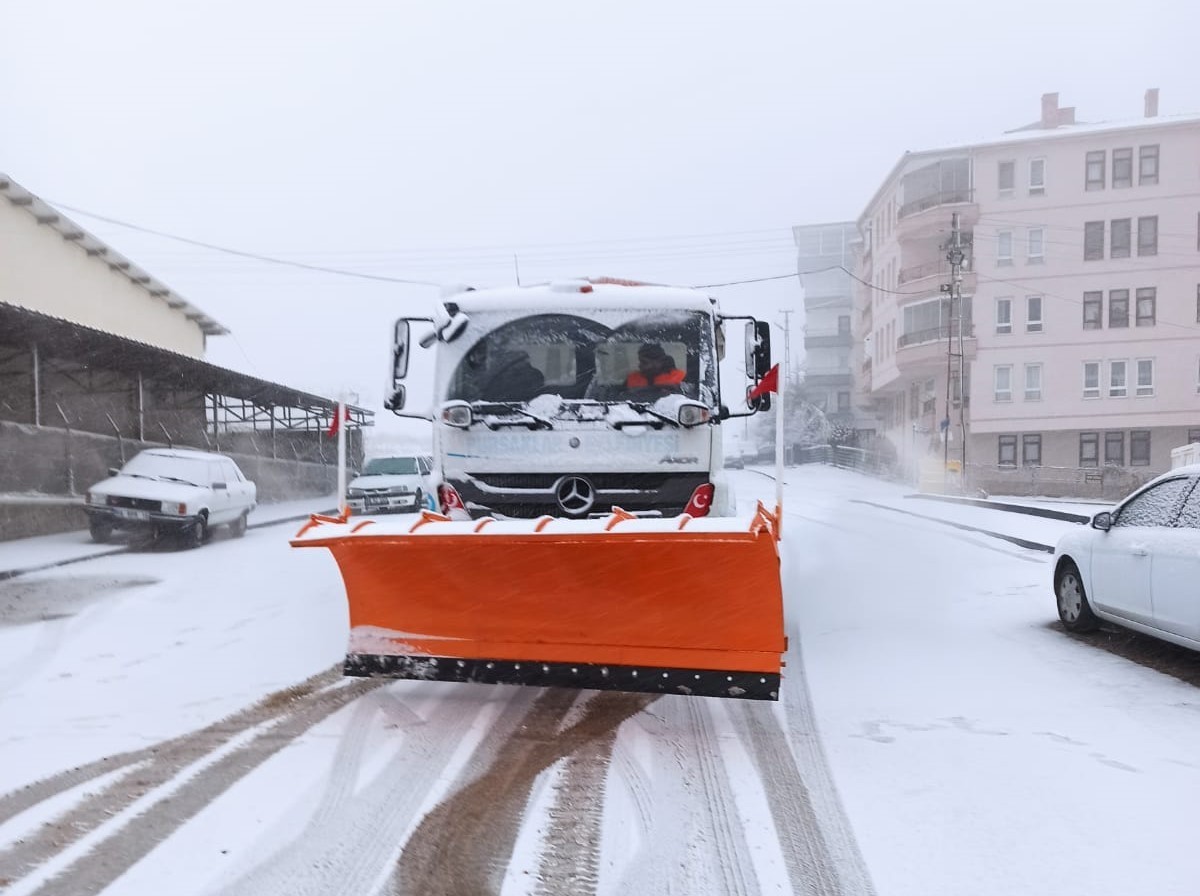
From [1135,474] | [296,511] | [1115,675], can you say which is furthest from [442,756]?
[1135,474]

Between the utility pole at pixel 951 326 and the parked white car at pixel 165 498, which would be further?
the utility pole at pixel 951 326

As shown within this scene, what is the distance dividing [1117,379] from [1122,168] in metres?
9.15

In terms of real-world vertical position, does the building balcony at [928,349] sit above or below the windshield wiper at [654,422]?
above

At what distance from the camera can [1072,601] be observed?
7918mm

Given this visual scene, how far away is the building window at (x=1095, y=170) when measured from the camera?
40.8 metres

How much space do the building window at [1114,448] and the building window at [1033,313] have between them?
5666mm

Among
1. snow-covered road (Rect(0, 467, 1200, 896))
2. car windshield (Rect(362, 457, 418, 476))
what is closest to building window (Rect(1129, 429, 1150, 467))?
car windshield (Rect(362, 457, 418, 476))

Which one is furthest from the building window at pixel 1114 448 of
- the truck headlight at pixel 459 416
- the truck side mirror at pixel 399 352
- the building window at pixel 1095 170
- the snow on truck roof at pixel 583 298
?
the truck headlight at pixel 459 416

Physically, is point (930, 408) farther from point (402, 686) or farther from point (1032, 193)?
point (402, 686)

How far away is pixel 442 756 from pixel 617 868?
1529 mm

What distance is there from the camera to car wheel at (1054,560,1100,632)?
7.69 meters

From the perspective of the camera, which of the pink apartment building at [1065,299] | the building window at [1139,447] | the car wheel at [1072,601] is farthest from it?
the building window at [1139,447]

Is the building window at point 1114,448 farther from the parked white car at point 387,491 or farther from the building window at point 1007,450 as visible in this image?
the parked white car at point 387,491

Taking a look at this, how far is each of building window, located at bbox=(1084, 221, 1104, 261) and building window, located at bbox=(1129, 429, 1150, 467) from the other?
7.87 meters
